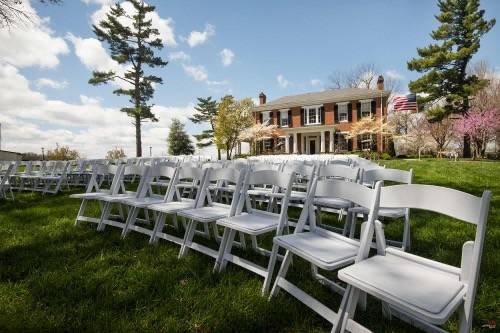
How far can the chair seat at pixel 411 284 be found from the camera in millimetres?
1300

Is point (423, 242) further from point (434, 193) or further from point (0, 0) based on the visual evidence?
point (0, 0)

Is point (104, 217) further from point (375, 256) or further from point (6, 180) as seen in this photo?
point (6, 180)

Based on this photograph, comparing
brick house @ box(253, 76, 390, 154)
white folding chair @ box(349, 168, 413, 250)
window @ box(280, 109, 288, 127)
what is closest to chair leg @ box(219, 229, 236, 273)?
white folding chair @ box(349, 168, 413, 250)

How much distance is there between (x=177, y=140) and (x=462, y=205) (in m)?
40.9

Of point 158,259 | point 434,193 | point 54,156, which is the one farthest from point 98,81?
point 434,193

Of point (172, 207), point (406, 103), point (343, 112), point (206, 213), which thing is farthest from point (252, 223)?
point (343, 112)

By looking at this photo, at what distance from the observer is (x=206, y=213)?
306 cm

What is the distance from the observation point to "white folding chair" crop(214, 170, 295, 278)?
252cm

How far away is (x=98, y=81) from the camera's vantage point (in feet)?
70.1

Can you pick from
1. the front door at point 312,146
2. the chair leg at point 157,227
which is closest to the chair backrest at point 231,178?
the chair leg at point 157,227

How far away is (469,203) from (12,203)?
8.02m

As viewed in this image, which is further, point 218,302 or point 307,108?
point 307,108

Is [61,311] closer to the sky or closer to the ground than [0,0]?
closer to the ground

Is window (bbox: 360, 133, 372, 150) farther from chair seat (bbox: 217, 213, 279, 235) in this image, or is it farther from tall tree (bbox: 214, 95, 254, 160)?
chair seat (bbox: 217, 213, 279, 235)
